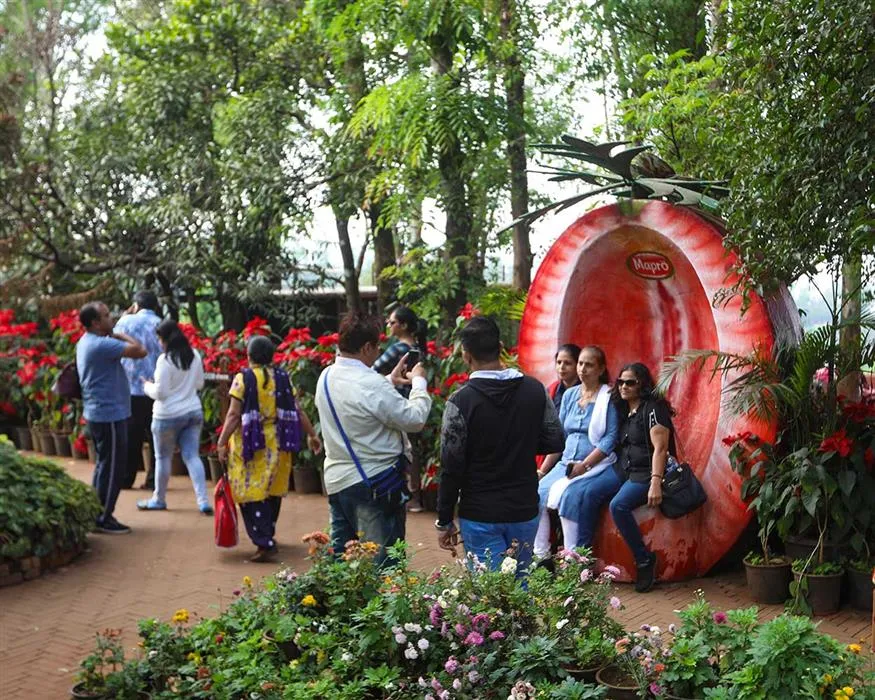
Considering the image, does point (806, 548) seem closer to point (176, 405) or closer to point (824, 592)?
point (824, 592)

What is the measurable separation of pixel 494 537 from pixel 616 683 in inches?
44.9

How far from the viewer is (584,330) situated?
8.62 m

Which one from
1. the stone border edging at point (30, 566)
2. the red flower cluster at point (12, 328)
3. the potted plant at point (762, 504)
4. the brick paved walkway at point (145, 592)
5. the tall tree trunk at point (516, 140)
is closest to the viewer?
the brick paved walkway at point (145, 592)

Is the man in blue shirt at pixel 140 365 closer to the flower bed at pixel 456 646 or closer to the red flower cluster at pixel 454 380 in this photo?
the red flower cluster at pixel 454 380

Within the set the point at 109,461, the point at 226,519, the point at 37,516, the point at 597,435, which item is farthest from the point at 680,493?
the point at 109,461

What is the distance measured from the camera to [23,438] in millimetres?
14336


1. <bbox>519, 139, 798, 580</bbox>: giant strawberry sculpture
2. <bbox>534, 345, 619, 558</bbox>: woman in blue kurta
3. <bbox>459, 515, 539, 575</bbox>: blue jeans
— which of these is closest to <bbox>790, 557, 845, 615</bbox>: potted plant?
<bbox>519, 139, 798, 580</bbox>: giant strawberry sculpture

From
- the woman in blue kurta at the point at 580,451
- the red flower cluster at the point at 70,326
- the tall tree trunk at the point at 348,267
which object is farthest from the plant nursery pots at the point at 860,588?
the red flower cluster at the point at 70,326

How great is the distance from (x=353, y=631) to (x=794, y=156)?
325cm

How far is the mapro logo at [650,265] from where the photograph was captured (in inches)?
317

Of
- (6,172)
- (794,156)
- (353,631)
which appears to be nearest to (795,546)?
(794,156)

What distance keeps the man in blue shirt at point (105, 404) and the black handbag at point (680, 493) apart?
15.1 ft

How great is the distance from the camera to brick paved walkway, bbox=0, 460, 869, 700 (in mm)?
6297

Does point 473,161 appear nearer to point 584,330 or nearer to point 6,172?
point 584,330
